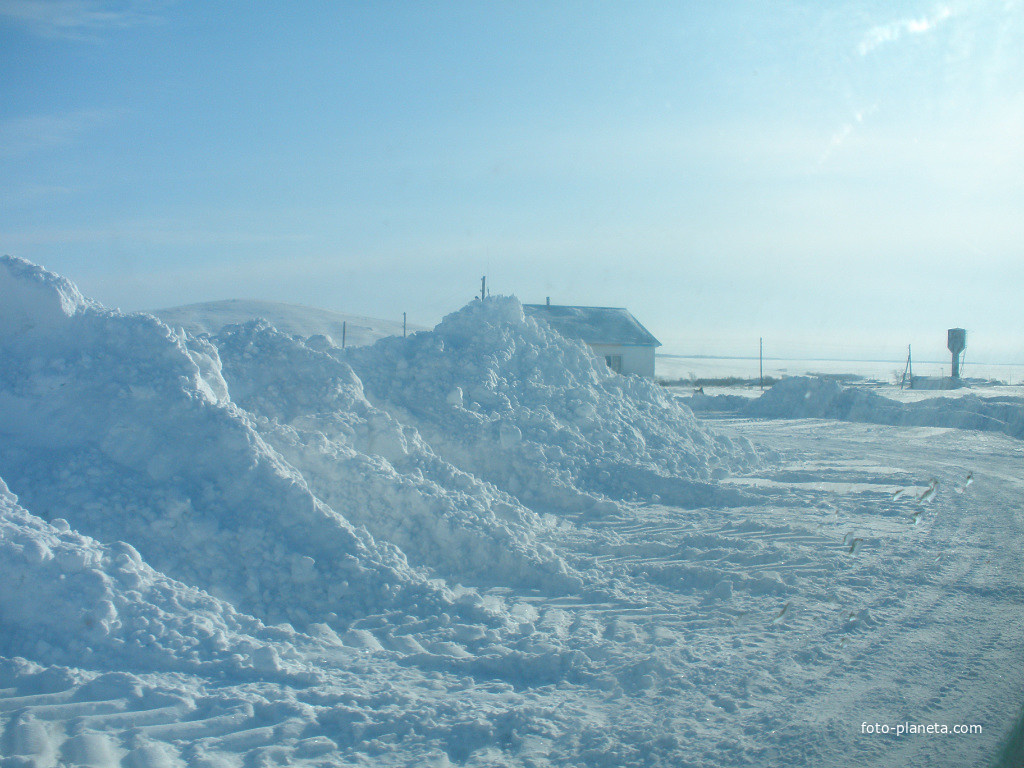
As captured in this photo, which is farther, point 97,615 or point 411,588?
point 411,588

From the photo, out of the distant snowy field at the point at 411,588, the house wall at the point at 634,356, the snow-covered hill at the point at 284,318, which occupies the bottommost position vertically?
the distant snowy field at the point at 411,588

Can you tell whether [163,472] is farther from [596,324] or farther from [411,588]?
[596,324]

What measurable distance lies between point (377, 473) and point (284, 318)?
48891 millimetres

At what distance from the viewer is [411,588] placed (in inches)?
203

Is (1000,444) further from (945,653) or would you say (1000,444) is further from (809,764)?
(809,764)

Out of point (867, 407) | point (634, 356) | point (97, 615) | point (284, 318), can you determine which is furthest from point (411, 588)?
Result: point (284, 318)

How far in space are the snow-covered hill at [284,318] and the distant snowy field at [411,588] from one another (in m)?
36.9

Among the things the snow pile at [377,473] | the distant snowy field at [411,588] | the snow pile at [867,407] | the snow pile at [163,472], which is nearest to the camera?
the distant snowy field at [411,588]

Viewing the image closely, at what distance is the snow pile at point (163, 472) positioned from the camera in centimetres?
491

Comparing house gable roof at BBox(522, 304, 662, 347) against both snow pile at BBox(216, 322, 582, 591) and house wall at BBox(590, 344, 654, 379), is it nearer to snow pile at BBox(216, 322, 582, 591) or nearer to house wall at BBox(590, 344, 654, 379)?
house wall at BBox(590, 344, 654, 379)

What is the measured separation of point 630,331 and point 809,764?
1253 inches

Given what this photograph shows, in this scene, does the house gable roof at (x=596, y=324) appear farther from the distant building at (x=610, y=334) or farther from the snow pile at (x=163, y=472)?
the snow pile at (x=163, y=472)

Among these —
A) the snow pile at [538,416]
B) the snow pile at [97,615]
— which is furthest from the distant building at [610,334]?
the snow pile at [97,615]

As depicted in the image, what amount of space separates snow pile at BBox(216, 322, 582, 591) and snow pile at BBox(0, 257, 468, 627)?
517 mm
